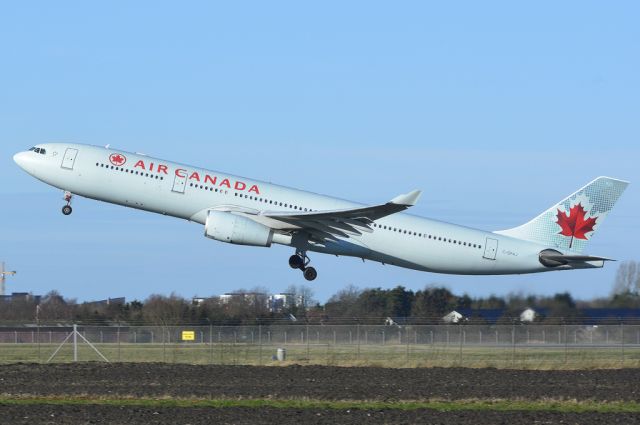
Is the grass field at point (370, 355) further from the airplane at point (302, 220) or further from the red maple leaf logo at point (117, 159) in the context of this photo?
the red maple leaf logo at point (117, 159)

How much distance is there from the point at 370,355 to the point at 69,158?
46.4 ft

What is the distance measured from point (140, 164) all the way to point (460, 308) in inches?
Result: 643

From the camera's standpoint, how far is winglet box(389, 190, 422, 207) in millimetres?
36781

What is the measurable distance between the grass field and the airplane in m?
3.49

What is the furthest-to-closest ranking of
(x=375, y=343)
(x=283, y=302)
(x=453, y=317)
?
(x=283, y=302), (x=453, y=317), (x=375, y=343)

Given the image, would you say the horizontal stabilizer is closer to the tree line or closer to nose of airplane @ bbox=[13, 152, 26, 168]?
the tree line

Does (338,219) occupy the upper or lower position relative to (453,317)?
upper

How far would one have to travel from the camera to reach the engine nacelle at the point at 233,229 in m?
39.3

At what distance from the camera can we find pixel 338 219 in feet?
132

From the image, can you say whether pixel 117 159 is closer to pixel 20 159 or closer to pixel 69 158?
pixel 69 158

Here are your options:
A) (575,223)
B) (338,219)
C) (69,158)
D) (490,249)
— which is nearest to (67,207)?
(69,158)

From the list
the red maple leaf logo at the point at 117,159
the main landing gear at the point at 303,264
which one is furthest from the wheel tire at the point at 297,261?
the red maple leaf logo at the point at 117,159

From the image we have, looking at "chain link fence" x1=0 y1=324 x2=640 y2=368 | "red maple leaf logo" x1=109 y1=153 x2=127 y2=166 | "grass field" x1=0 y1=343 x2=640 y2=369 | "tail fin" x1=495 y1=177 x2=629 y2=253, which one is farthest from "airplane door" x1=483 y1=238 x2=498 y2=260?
"red maple leaf logo" x1=109 y1=153 x2=127 y2=166

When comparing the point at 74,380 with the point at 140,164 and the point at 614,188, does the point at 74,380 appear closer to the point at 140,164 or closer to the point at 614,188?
the point at 140,164
